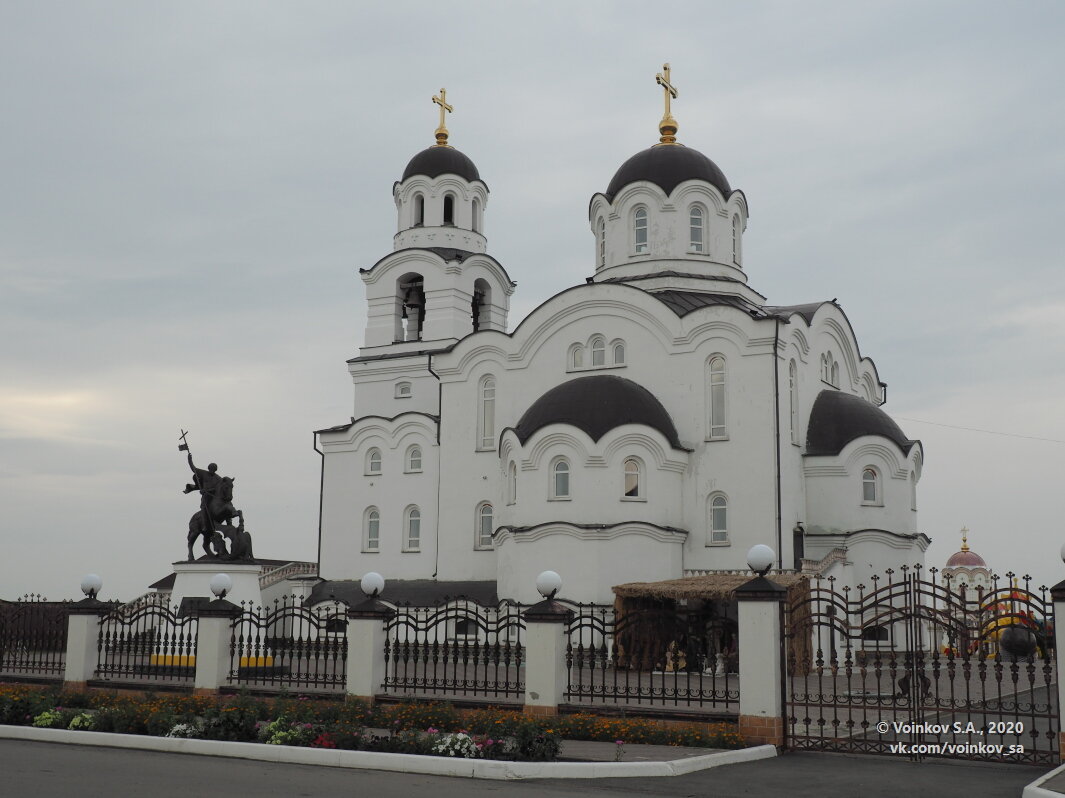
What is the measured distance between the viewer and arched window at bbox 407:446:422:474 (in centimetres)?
3147

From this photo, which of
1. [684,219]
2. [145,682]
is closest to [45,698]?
[145,682]

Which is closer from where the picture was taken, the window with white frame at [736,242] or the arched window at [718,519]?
the arched window at [718,519]

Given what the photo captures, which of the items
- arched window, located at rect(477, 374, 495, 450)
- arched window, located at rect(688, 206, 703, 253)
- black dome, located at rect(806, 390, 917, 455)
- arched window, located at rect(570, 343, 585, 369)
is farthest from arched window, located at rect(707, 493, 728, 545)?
arched window, located at rect(688, 206, 703, 253)

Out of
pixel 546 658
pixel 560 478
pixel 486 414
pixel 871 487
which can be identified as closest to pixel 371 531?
pixel 486 414

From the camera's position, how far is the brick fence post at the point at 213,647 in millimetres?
16984

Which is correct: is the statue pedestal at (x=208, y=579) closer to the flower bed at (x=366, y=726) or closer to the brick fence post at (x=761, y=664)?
the flower bed at (x=366, y=726)

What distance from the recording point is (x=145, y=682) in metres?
18.0

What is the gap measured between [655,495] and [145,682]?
12033mm

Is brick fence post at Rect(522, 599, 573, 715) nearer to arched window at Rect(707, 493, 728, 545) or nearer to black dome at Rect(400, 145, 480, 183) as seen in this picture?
arched window at Rect(707, 493, 728, 545)

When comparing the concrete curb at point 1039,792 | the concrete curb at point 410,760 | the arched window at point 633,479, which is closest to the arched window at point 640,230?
the arched window at point 633,479

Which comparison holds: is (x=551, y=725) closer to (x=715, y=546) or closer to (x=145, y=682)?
(x=145, y=682)

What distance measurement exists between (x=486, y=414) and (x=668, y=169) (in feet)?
27.4

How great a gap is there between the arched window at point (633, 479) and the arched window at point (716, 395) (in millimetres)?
2124

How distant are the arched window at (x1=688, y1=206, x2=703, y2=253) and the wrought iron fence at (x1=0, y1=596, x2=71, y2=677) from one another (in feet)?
59.4
